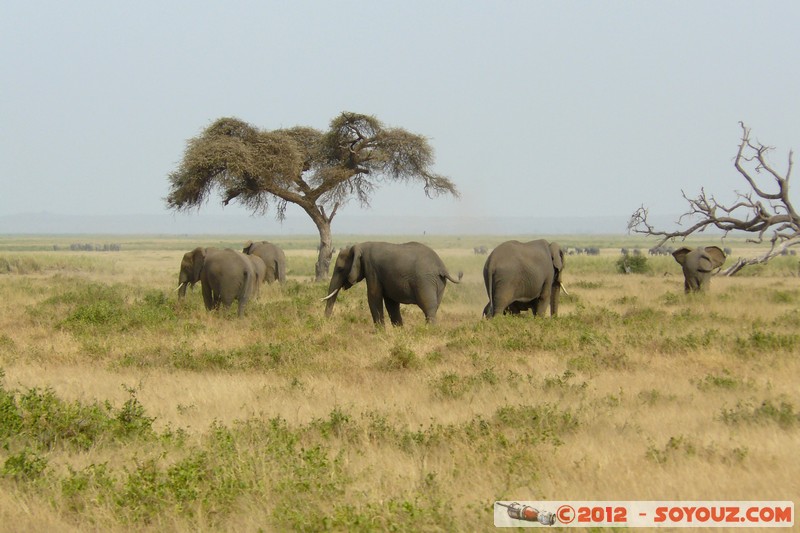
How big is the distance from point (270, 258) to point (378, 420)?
2177cm

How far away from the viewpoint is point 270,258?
2917 centimetres

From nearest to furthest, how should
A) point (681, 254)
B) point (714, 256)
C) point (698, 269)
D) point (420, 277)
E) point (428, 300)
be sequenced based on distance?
point (420, 277)
point (428, 300)
point (698, 269)
point (714, 256)
point (681, 254)

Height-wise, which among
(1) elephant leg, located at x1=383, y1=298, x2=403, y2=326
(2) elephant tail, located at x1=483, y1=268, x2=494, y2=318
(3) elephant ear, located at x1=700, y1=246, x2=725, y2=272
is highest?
(3) elephant ear, located at x1=700, y1=246, x2=725, y2=272

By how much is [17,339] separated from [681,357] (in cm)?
1052

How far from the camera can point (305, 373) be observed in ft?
35.6

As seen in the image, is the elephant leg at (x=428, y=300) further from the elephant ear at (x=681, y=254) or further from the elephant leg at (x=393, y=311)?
the elephant ear at (x=681, y=254)

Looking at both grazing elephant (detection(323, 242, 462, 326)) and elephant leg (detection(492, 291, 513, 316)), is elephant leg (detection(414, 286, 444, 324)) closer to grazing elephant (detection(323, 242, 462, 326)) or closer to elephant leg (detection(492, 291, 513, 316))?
grazing elephant (detection(323, 242, 462, 326))

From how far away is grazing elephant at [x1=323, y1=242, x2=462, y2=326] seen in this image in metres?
15.2

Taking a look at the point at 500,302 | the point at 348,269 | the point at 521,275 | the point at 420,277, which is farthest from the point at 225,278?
the point at 521,275

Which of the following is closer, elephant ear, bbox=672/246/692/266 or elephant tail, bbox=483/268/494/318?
elephant tail, bbox=483/268/494/318

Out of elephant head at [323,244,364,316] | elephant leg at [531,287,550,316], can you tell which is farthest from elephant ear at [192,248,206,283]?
elephant leg at [531,287,550,316]

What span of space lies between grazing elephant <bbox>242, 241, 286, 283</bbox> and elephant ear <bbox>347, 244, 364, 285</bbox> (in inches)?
505

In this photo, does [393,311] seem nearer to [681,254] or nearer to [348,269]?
[348,269]

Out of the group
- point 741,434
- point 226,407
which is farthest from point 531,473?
point 226,407
